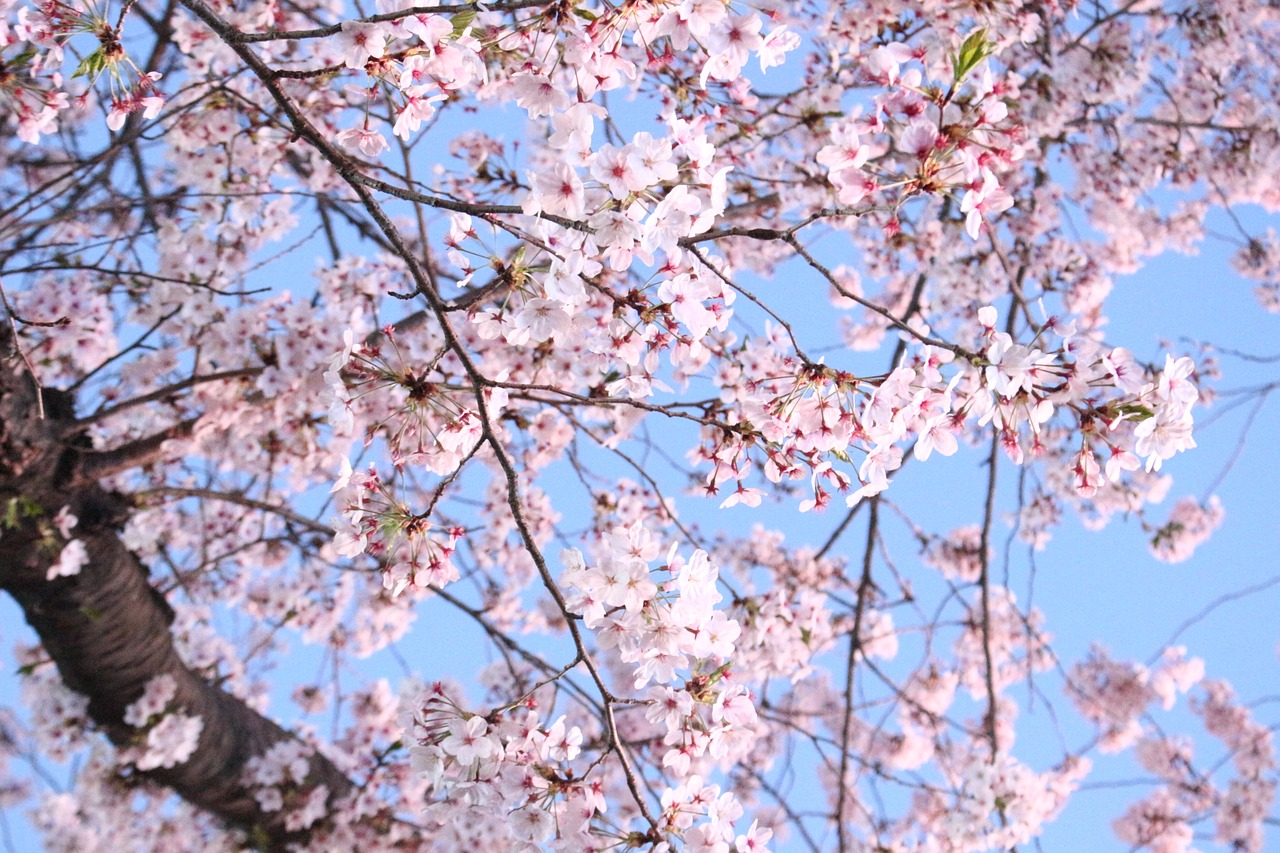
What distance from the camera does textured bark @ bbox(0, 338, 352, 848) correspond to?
3117 millimetres

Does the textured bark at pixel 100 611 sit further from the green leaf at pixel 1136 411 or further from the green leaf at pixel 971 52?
the green leaf at pixel 1136 411

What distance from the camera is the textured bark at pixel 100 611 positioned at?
3117 millimetres

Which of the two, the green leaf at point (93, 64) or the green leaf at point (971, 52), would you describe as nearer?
the green leaf at point (971, 52)

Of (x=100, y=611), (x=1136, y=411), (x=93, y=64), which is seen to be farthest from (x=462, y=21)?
(x=100, y=611)

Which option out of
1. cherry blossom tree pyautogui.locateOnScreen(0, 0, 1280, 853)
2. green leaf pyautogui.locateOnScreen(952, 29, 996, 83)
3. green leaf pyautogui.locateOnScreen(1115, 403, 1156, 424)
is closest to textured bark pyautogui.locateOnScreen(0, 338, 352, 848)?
cherry blossom tree pyautogui.locateOnScreen(0, 0, 1280, 853)

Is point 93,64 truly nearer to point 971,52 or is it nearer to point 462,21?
point 462,21

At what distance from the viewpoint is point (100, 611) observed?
11.3 feet

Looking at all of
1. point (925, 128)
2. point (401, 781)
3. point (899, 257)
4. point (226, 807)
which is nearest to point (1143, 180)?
point (899, 257)

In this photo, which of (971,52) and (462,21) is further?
(462,21)

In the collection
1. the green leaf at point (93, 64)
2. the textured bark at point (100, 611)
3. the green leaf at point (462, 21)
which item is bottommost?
the textured bark at point (100, 611)

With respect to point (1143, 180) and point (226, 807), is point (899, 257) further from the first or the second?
point (226, 807)

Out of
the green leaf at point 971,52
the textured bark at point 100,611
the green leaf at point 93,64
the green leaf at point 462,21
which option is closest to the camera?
the green leaf at point 971,52

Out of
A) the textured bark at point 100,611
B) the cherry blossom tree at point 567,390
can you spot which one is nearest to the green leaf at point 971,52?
the cherry blossom tree at point 567,390

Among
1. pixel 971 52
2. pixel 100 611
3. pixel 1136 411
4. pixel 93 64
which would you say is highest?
pixel 971 52
